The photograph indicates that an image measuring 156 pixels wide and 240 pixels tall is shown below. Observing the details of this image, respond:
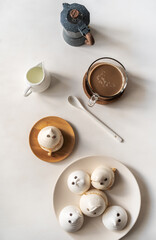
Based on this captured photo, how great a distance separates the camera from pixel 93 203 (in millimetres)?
985

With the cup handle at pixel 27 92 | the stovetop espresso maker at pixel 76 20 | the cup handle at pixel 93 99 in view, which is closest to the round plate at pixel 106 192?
the cup handle at pixel 93 99

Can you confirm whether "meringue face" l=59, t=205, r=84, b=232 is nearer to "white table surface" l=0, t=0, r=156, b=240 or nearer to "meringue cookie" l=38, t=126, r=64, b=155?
"white table surface" l=0, t=0, r=156, b=240

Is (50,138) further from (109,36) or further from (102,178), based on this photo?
(109,36)

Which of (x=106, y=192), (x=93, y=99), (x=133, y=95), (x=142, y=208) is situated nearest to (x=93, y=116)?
(x=93, y=99)

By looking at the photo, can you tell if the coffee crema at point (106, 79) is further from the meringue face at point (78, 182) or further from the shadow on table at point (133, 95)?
the meringue face at point (78, 182)

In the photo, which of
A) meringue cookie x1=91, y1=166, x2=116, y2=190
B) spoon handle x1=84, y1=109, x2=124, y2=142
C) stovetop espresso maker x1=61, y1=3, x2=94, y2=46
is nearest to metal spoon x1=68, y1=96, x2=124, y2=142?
spoon handle x1=84, y1=109, x2=124, y2=142

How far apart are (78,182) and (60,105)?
1.08 feet

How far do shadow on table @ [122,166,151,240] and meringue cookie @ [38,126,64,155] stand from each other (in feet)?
1.04

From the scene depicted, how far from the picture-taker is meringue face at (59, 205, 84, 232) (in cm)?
99

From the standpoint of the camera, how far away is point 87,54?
1154 millimetres

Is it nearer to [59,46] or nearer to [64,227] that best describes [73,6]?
[59,46]

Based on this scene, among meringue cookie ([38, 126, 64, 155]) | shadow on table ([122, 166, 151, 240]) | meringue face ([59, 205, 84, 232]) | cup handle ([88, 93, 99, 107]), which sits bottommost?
shadow on table ([122, 166, 151, 240])

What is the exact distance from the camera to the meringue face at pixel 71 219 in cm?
99

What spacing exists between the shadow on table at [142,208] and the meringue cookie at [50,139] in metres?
0.32
